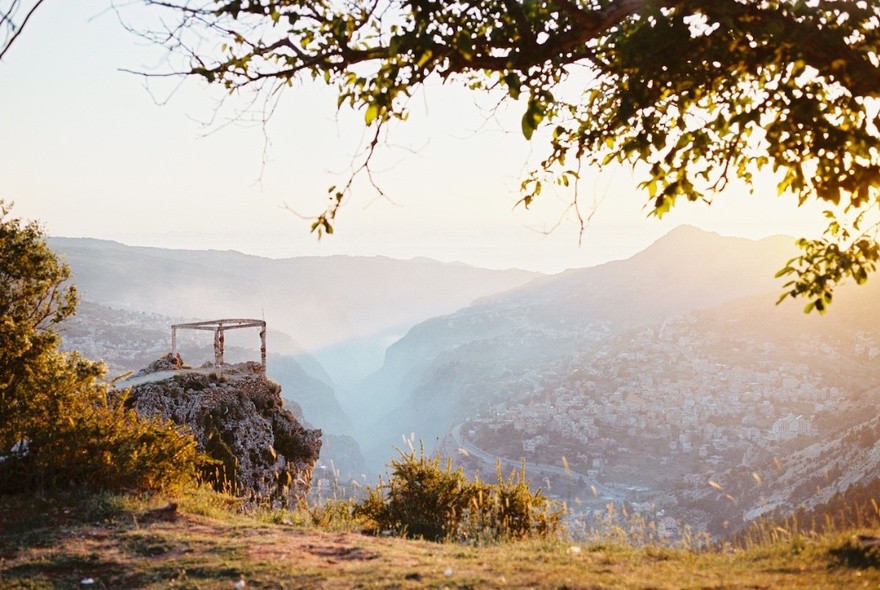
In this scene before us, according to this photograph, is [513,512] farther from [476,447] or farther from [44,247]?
[476,447]

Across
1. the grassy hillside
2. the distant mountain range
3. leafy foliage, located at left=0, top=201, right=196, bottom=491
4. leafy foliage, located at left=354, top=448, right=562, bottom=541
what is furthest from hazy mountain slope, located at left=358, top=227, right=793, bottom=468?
the grassy hillside

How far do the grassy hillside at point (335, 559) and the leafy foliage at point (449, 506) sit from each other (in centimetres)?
118

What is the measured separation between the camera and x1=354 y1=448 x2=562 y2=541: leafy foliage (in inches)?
318

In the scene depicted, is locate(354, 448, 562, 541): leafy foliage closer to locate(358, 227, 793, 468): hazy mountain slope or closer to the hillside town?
the hillside town

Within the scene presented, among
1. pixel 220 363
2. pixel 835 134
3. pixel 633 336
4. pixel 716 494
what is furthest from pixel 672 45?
pixel 633 336

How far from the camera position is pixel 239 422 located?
1515cm

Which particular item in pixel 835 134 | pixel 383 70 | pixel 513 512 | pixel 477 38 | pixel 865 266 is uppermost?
pixel 477 38

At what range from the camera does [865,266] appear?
5.30 m

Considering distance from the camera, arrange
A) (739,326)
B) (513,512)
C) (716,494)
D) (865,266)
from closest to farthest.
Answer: (865,266) → (513,512) → (716,494) → (739,326)

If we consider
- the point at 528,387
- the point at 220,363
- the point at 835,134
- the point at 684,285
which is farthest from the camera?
the point at 684,285

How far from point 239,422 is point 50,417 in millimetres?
6876

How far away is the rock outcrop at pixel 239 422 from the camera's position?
547 inches

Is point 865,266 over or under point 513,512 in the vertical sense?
over

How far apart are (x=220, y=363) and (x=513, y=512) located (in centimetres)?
1106
